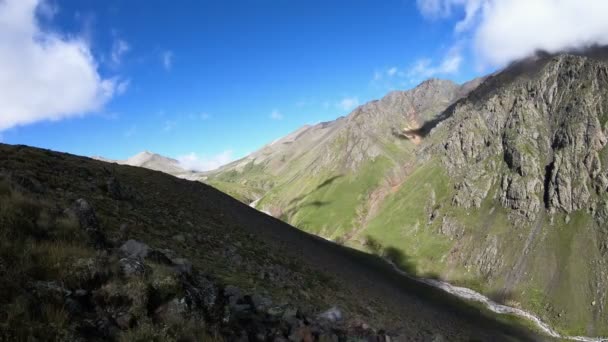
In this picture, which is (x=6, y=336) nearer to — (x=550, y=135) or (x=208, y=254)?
(x=208, y=254)

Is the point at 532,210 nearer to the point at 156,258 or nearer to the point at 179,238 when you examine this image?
the point at 179,238

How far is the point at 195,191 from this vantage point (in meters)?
52.4

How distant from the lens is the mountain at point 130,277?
29.2 feet

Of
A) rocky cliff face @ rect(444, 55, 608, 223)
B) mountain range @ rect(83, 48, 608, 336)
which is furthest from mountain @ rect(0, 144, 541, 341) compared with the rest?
rocky cliff face @ rect(444, 55, 608, 223)

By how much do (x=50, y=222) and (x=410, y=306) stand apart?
151 feet

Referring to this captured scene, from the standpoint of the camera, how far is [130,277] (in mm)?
10742

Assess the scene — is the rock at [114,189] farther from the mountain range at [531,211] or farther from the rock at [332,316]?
the mountain range at [531,211]

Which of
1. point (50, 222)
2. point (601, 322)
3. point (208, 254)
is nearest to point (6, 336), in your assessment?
point (50, 222)

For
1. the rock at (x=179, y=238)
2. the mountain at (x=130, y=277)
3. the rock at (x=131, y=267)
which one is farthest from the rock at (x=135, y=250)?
the rock at (x=179, y=238)

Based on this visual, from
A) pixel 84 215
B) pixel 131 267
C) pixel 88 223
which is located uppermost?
pixel 84 215

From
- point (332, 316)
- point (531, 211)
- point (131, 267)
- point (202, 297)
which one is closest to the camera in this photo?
point (131, 267)

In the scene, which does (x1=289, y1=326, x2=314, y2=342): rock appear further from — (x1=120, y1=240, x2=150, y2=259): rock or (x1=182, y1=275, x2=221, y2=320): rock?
(x1=120, y1=240, x2=150, y2=259): rock

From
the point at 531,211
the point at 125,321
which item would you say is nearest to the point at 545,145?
the point at 531,211

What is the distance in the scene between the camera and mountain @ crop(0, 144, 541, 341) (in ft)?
29.2
